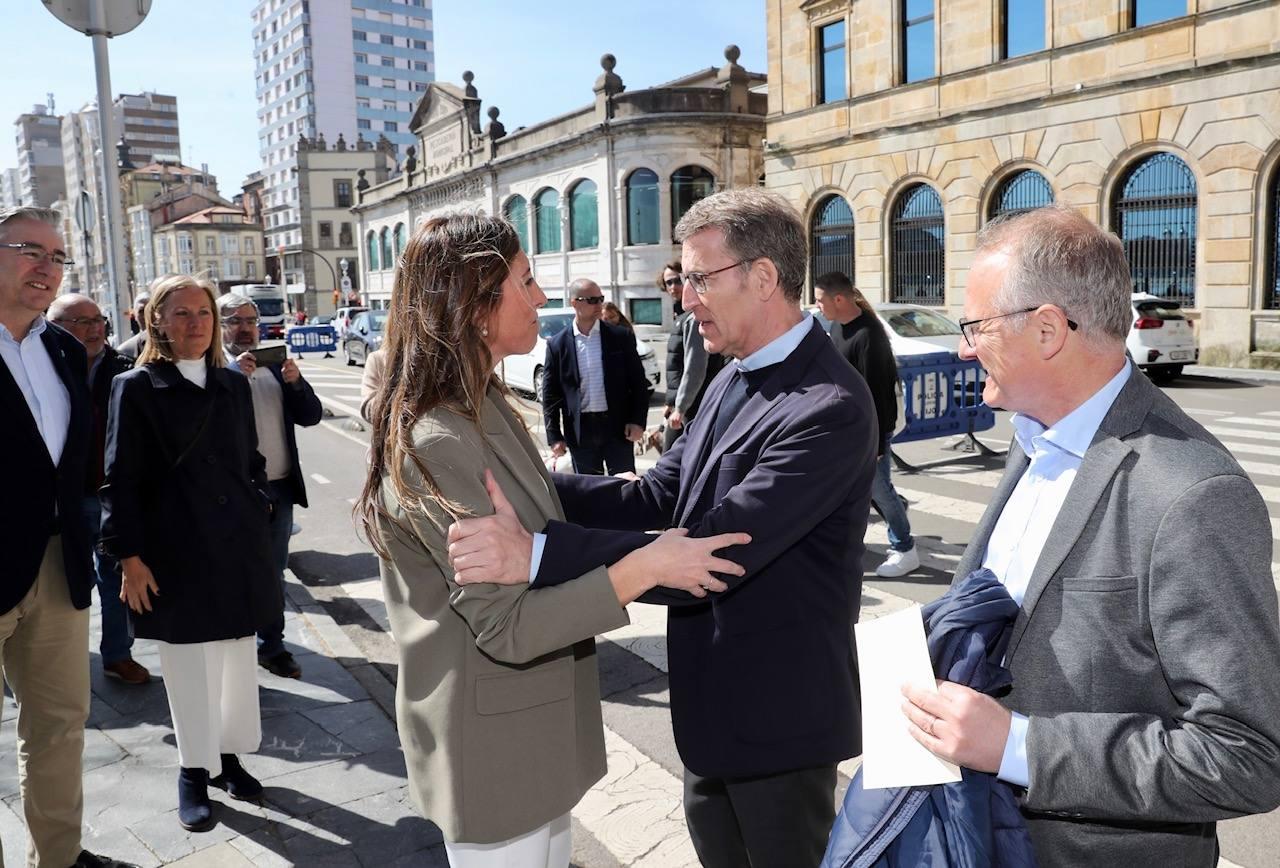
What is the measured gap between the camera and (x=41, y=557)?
10.3 ft

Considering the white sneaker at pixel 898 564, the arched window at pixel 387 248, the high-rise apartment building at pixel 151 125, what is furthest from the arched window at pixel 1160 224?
the high-rise apartment building at pixel 151 125

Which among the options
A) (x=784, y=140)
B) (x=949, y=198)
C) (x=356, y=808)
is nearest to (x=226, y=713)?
(x=356, y=808)

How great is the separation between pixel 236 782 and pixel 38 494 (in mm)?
1381

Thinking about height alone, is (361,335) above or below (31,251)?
below

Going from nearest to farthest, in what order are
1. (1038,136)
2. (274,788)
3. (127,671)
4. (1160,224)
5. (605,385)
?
1. (274,788)
2. (127,671)
3. (605,385)
4. (1160,224)
5. (1038,136)

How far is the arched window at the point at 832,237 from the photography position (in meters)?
25.9

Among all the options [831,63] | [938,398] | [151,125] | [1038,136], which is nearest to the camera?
[938,398]

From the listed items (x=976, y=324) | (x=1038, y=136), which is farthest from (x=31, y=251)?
(x=1038, y=136)

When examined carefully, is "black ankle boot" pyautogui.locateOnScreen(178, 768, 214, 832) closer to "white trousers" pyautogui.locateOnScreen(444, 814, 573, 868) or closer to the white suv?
"white trousers" pyautogui.locateOnScreen(444, 814, 573, 868)

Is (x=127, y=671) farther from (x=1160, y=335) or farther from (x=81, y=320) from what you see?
(x=1160, y=335)

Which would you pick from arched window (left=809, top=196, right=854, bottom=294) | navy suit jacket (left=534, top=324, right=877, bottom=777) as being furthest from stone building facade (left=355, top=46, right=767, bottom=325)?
navy suit jacket (left=534, top=324, right=877, bottom=777)

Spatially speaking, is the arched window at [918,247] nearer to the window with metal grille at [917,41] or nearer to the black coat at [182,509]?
the window with metal grille at [917,41]

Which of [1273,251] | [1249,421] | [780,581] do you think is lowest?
[1249,421]

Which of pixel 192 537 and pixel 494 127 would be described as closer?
pixel 192 537
